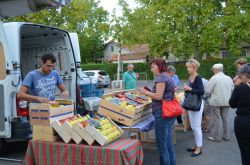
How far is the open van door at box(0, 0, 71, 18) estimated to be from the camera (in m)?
4.64

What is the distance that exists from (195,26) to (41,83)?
28.2 metres

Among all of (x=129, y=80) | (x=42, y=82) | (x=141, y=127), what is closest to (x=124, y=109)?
(x=141, y=127)

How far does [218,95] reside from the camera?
Answer: 7699 millimetres

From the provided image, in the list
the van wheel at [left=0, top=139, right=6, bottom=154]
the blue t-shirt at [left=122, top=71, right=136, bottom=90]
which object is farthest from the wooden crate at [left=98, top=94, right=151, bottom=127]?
the blue t-shirt at [left=122, top=71, right=136, bottom=90]

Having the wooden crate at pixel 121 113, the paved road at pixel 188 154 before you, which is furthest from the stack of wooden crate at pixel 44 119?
the paved road at pixel 188 154

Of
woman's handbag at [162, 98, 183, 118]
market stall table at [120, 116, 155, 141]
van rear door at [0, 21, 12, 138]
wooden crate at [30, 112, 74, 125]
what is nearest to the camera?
wooden crate at [30, 112, 74, 125]

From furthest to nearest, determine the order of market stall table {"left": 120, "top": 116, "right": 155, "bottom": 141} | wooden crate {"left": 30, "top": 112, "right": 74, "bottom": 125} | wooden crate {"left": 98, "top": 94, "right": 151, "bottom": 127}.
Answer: wooden crate {"left": 98, "top": 94, "right": 151, "bottom": 127} < market stall table {"left": 120, "top": 116, "right": 155, "bottom": 141} < wooden crate {"left": 30, "top": 112, "right": 74, "bottom": 125}

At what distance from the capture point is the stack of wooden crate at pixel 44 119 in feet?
15.6

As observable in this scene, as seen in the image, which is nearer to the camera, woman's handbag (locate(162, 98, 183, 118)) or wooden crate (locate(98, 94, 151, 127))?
woman's handbag (locate(162, 98, 183, 118))

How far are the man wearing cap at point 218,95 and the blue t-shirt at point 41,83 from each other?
3553mm

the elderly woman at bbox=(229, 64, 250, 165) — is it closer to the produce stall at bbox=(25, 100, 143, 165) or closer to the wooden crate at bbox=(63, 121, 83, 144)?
the produce stall at bbox=(25, 100, 143, 165)

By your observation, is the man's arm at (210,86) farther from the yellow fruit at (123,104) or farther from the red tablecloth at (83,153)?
the red tablecloth at (83,153)

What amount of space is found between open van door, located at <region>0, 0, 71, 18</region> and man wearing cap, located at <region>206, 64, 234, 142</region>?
4105 mm

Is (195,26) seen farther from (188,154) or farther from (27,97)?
(27,97)
